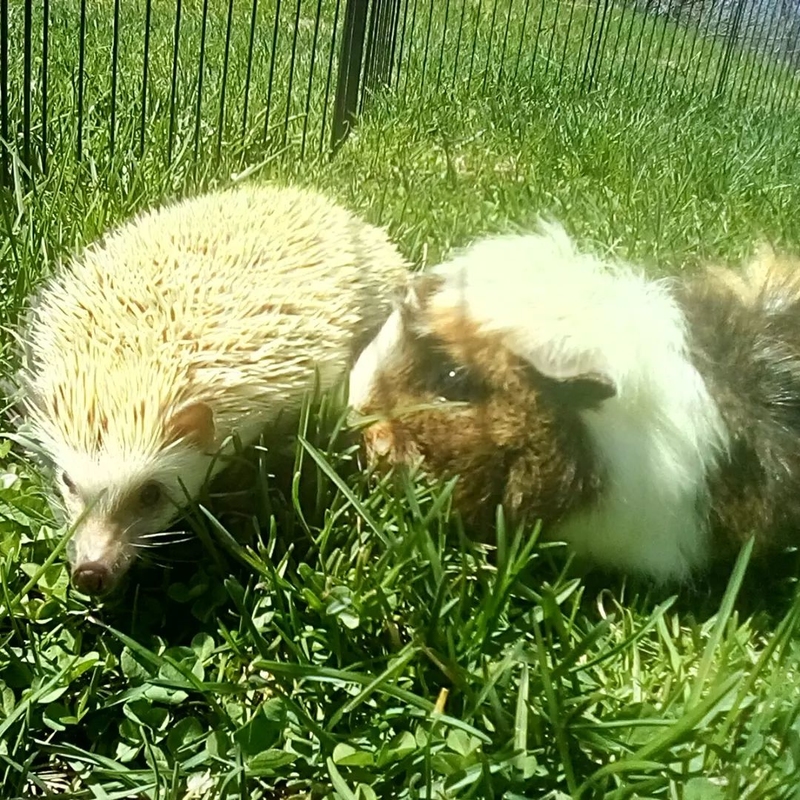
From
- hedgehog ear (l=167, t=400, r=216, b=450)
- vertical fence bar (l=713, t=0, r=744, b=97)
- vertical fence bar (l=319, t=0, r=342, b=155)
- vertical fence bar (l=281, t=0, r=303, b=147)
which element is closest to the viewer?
hedgehog ear (l=167, t=400, r=216, b=450)

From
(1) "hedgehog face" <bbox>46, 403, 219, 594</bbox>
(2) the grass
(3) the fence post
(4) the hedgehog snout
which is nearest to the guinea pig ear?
(2) the grass

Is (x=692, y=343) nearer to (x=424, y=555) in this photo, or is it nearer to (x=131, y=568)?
(x=424, y=555)

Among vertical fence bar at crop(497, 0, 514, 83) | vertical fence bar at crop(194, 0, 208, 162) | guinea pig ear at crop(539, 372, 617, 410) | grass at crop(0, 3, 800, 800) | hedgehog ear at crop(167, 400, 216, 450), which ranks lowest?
grass at crop(0, 3, 800, 800)

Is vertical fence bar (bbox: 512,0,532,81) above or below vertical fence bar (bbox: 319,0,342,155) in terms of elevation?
above

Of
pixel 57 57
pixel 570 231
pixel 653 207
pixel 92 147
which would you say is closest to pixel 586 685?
pixel 570 231

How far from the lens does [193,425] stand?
3.83 feet

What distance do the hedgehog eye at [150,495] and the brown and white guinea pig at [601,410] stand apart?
0.29 meters

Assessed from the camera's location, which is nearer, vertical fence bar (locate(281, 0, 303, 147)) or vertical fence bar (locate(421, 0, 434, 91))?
vertical fence bar (locate(281, 0, 303, 147))

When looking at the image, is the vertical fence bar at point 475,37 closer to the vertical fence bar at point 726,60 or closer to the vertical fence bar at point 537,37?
the vertical fence bar at point 537,37

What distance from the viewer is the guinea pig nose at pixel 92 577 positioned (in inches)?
41.1

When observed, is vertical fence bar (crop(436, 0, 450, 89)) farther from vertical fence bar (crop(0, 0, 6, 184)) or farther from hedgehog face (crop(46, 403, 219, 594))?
hedgehog face (crop(46, 403, 219, 594))

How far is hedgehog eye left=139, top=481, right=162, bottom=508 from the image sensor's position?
114 centimetres

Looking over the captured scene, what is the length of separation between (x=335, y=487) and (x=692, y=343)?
0.54m

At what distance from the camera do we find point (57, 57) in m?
2.33
